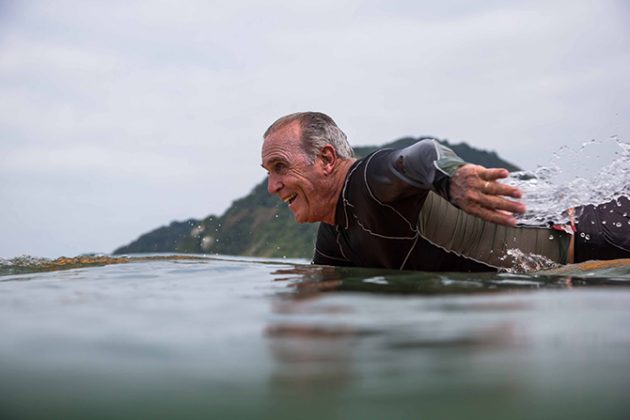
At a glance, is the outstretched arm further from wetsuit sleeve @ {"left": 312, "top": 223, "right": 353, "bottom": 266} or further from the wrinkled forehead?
wetsuit sleeve @ {"left": 312, "top": 223, "right": 353, "bottom": 266}

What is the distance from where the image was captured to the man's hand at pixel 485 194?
12.7 ft

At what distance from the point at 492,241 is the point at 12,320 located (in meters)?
2.95

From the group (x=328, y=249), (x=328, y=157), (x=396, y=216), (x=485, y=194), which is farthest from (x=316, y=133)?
(x=485, y=194)

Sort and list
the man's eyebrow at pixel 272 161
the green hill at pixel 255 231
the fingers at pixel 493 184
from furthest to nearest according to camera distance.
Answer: the green hill at pixel 255 231 → the man's eyebrow at pixel 272 161 → the fingers at pixel 493 184

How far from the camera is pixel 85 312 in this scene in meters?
3.13

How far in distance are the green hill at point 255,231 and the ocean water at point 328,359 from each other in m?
28.8

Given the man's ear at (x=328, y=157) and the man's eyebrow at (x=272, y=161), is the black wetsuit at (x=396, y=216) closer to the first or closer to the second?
the man's ear at (x=328, y=157)

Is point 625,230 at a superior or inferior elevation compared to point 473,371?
superior

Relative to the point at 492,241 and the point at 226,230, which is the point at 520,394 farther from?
the point at 226,230

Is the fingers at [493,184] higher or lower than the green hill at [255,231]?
lower

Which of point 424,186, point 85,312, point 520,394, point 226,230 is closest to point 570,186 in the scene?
point 424,186

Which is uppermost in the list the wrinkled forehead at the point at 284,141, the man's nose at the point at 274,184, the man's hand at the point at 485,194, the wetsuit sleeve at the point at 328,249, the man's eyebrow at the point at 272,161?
the wrinkled forehead at the point at 284,141

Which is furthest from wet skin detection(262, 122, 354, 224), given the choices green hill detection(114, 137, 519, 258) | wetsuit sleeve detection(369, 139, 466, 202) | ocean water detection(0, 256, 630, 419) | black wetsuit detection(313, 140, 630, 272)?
green hill detection(114, 137, 519, 258)

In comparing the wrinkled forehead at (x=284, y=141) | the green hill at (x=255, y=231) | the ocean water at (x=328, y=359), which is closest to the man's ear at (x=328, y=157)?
the wrinkled forehead at (x=284, y=141)
